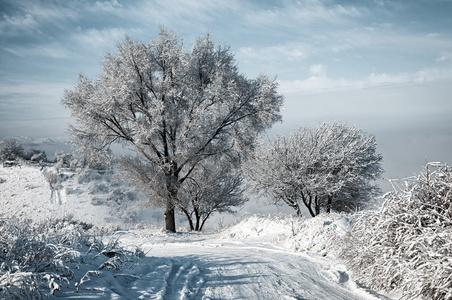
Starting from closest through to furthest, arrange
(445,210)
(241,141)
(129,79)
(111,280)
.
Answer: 1. (111,280)
2. (445,210)
3. (129,79)
4. (241,141)

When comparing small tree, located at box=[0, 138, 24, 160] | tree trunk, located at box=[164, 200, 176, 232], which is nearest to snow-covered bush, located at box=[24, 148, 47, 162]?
small tree, located at box=[0, 138, 24, 160]

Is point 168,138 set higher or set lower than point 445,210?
higher

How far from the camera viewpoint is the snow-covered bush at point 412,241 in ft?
10.2

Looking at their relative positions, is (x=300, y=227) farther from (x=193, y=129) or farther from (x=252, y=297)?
(x=193, y=129)

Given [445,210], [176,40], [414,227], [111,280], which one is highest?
[176,40]

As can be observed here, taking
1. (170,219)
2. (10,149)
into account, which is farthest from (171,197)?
(10,149)

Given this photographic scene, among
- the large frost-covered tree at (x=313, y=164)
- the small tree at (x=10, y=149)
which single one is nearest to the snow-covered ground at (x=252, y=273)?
the large frost-covered tree at (x=313, y=164)

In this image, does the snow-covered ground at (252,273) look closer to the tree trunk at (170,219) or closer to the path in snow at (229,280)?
the path in snow at (229,280)

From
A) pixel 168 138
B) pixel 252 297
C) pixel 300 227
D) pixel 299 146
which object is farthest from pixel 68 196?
pixel 252 297

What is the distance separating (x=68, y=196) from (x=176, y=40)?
58.9ft

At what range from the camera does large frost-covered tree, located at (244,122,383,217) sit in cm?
1513

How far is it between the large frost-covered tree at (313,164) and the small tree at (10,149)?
26.0 m

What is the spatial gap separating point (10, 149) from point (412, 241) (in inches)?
1388

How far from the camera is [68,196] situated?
2370 centimetres
